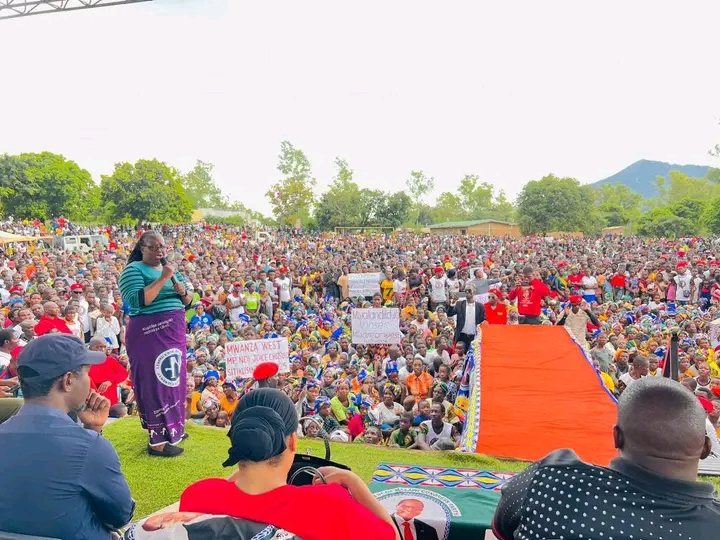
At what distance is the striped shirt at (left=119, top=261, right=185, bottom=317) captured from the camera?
402cm

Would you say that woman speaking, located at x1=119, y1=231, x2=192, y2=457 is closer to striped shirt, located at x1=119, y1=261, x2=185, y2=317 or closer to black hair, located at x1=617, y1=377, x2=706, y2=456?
striped shirt, located at x1=119, y1=261, x2=185, y2=317

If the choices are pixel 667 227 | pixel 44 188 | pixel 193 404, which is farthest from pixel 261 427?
pixel 667 227

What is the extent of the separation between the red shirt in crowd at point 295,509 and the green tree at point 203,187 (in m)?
92.9

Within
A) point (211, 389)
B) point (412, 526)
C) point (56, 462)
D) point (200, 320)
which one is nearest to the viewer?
Answer: point (56, 462)

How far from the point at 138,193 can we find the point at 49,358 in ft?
144

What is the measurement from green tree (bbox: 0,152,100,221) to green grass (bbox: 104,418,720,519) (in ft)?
140

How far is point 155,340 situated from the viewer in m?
4.16

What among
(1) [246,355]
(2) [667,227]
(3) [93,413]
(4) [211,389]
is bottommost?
(4) [211,389]

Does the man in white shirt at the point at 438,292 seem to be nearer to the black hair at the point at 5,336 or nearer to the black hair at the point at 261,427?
the black hair at the point at 5,336

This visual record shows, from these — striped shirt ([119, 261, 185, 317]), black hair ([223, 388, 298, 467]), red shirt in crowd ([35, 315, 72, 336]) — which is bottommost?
red shirt in crowd ([35, 315, 72, 336])

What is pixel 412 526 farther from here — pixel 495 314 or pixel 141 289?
pixel 495 314

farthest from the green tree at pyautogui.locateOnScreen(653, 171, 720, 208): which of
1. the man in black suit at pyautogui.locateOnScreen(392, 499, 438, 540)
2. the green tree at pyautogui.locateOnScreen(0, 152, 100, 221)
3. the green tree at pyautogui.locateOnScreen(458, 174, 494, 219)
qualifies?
the man in black suit at pyautogui.locateOnScreen(392, 499, 438, 540)

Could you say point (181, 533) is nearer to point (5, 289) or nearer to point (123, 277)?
point (123, 277)

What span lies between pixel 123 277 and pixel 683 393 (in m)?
3.57
